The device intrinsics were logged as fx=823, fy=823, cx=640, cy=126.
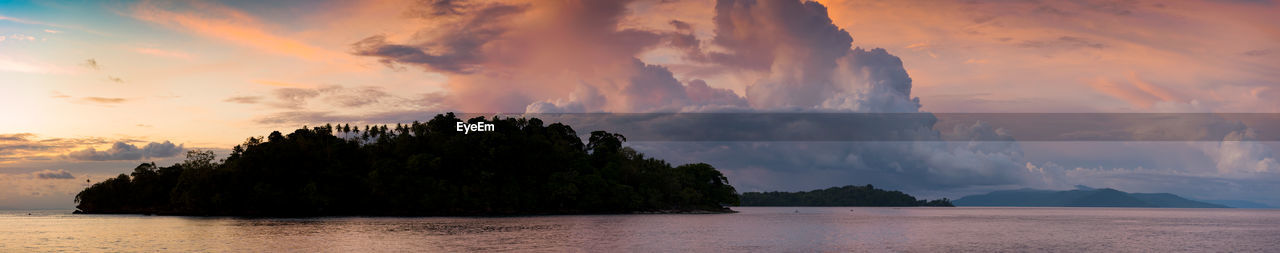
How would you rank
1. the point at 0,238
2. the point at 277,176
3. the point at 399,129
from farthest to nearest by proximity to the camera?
1. the point at 399,129
2. the point at 277,176
3. the point at 0,238

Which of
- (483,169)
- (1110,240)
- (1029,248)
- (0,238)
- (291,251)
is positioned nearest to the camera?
(291,251)

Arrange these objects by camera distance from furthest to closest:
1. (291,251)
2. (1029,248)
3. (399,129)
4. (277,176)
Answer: (399,129) → (277,176) → (1029,248) → (291,251)

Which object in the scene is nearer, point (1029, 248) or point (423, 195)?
point (1029, 248)

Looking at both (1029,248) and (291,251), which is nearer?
(291,251)

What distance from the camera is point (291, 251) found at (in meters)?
65.4

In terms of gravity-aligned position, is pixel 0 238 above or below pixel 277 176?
below

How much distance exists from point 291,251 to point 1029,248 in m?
65.9

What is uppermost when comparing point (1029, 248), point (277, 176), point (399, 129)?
point (399, 129)

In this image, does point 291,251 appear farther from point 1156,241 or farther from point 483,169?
point 483,169

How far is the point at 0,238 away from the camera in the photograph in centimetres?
8875

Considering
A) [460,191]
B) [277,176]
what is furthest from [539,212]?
[277,176]

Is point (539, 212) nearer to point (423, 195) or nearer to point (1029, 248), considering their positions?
point (423, 195)

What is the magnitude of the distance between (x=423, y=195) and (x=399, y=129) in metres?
30.4

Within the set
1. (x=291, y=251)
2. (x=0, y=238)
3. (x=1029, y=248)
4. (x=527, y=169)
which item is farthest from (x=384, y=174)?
(x=1029, y=248)
